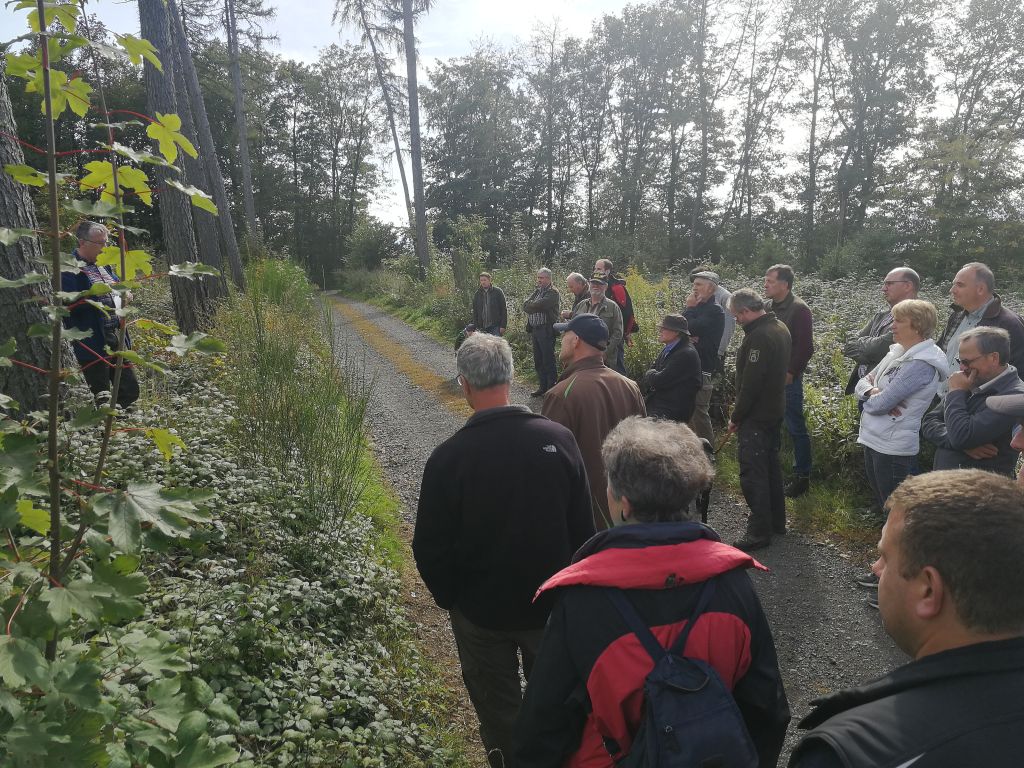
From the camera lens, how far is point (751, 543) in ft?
15.1

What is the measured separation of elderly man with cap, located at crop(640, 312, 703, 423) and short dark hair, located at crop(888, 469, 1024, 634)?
3.51 meters

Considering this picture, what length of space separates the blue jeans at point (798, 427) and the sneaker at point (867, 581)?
1.38 m

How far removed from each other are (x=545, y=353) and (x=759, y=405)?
4485 mm

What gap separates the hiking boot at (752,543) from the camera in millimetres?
4578

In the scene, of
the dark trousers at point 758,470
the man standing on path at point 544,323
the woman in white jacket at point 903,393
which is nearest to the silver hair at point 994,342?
the woman in white jacket at point 903,393

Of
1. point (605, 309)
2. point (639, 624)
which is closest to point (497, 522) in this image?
point (639, 624)

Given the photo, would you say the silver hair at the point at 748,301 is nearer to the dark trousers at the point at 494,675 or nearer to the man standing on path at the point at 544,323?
the dark trousers at the point at 494,675

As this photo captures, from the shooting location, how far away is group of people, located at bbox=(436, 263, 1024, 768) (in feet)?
3.35

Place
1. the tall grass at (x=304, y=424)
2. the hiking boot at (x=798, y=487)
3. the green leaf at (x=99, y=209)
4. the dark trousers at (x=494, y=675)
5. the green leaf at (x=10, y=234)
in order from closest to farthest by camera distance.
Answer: the green leaf at (x=10, y=234)
the green leaf at (x=99, y=209)
the dark trousers at (x=494, y=675)
the tall grass at (x=304, y=424)
the hiking boot at (x=798, y=487)

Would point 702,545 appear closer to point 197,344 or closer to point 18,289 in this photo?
point 197,344

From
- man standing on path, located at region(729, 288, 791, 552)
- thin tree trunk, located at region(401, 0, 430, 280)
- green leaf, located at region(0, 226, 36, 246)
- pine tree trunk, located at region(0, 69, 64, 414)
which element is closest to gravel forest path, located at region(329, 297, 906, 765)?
man standing on path, located at region(729, 288, 791, 552)

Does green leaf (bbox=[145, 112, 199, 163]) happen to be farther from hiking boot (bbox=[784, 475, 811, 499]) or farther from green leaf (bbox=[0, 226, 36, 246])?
hiking boot (bbox=[784, 475, 811, 499])

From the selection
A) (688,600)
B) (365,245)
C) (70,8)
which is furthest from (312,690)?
(365,245)

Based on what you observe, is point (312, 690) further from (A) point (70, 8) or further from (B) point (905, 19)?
(B) point (905, 19)
